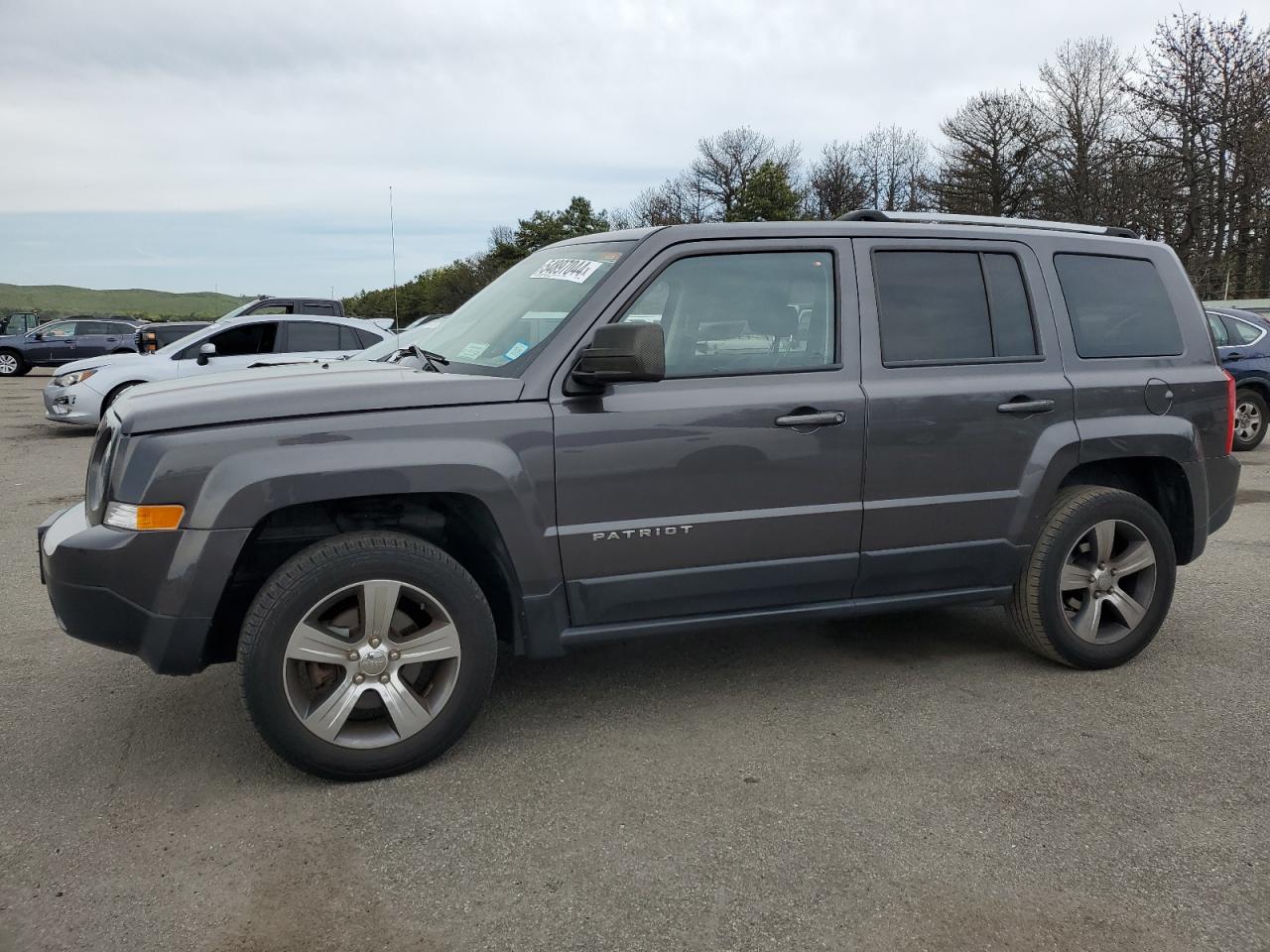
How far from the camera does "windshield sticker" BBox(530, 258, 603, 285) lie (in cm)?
393

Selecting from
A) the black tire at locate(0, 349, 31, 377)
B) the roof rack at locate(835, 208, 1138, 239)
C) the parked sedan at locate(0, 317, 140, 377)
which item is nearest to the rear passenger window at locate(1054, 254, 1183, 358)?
the roof rack at locate(835, 208, 1138, 239)

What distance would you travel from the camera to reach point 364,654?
3391 mm

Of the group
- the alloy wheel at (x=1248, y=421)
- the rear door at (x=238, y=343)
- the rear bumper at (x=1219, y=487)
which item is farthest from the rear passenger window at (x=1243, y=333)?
the rear door at (x=238, y=343)

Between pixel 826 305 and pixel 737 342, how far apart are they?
41 cm

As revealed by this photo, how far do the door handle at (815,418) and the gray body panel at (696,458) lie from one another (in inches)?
1.0

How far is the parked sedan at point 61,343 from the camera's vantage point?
1216 inches

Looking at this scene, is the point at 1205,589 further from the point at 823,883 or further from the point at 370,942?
the point at 370,942

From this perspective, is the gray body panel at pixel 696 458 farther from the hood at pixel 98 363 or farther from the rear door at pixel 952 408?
the hood at pixel 98 363

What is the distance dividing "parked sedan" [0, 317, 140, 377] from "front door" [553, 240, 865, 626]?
102 ft

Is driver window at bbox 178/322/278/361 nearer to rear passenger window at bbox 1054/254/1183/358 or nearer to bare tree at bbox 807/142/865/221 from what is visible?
rear passenger window at bbox 1054/254/1183/358

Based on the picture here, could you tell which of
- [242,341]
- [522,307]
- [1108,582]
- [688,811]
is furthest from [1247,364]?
[242,341]

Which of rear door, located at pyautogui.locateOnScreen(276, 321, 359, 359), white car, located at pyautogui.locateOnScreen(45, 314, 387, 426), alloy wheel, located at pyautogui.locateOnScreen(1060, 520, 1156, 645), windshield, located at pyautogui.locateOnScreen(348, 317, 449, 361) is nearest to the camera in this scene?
alloy wheel, located at pyautogui.locateOnScreen(1060, 520, 1156, 645)

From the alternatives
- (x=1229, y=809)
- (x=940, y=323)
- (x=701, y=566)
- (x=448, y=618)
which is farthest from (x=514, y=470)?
(x=1229, y=809)

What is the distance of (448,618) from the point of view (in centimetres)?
343
